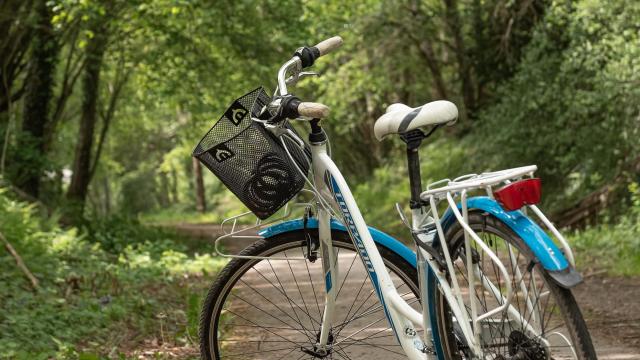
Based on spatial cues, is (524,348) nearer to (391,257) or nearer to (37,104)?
(391,257)

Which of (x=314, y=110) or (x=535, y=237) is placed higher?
(x=314, y=110)

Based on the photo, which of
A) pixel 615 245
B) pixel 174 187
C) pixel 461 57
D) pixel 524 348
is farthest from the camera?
pixel 174 187

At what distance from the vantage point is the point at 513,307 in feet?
8.58

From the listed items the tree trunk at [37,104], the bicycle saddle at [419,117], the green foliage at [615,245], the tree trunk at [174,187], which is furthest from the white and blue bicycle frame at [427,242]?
the tree trunk at [174,187]

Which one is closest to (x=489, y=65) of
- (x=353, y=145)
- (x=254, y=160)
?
(x=353, y=145)

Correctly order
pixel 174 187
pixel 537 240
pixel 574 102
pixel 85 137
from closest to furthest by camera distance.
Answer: pixel 537 240
pixel 574 102
pixel 85 137
pixel 174 187

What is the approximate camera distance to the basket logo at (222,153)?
321 cm

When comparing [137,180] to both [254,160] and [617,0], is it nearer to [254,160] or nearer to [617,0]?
[617,0]

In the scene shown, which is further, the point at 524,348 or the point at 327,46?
the point at 327,46

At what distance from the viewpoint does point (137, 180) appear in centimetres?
4012

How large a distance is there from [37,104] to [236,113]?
1254cm

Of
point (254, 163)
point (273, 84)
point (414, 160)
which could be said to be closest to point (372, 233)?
point (414, 160)

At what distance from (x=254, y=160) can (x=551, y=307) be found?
130cm

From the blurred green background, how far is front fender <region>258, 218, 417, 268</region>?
140 centimetres
